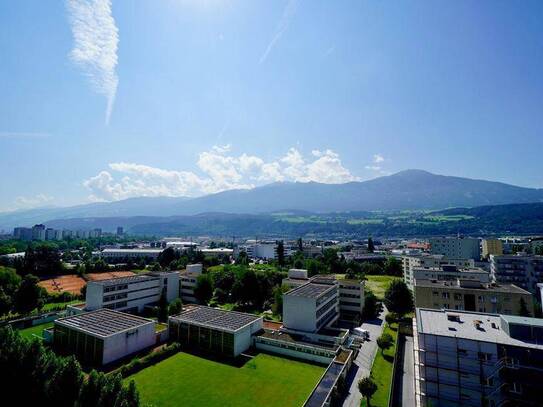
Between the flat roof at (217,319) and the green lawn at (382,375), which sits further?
the flat roof at (217,319)

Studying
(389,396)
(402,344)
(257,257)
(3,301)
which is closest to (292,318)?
(402,344)

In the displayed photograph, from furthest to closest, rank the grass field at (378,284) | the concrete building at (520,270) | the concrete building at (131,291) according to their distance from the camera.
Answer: the grass field at (378,284) → the concrete building at (520,270) → the concrete building at (131,291)

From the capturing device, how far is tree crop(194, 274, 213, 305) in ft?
169

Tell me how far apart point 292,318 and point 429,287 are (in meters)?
17.6

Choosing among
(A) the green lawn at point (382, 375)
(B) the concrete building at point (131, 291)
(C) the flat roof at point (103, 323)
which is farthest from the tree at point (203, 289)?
(A) the green lawn at point (382, 375)

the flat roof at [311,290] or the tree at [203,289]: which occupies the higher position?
the flat roof at [311,290]

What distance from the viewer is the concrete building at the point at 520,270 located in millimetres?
59875

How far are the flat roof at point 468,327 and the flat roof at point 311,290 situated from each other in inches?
652

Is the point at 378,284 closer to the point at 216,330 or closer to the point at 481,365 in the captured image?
the point at 216,330

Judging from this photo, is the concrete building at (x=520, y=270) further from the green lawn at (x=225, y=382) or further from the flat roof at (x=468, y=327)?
the green lawn at (x=225, y=382)

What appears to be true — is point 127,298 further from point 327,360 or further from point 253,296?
point 327,360

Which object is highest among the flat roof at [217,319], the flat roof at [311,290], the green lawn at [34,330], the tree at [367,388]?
the flat roof at [311,290]

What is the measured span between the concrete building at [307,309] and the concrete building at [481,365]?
17.8 m

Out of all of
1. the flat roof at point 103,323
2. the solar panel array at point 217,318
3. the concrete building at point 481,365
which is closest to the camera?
the concrete building at point 481,365
